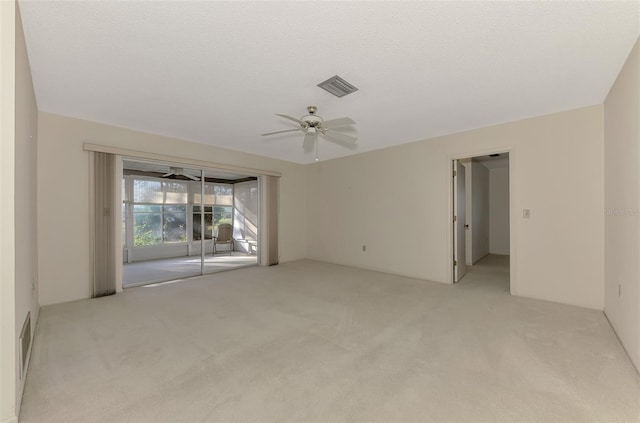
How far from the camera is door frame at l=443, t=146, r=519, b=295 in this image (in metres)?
3.70

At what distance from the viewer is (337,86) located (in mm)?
2611

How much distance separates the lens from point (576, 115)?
325cm

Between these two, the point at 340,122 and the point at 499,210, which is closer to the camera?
the point at 340,122

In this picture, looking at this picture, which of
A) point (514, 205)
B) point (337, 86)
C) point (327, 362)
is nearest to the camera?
point (327, 362)

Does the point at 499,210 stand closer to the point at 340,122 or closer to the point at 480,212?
the point at 480,212

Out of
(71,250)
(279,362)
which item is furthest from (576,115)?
(71,250)

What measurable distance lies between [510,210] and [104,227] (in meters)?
5.92

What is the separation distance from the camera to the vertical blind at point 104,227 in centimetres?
372

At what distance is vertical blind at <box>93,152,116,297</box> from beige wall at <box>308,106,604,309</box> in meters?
4.09

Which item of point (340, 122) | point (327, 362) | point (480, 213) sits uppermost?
point (340, 122)

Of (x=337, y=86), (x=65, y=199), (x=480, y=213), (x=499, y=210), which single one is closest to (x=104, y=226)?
(x=65, y=199)

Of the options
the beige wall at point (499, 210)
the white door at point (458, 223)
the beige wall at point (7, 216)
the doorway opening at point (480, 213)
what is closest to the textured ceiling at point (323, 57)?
the beige wall at point (7, 216)

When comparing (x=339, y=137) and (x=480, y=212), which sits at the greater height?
(x=339, y=137)

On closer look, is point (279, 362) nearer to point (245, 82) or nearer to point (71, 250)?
point (245, 82)
